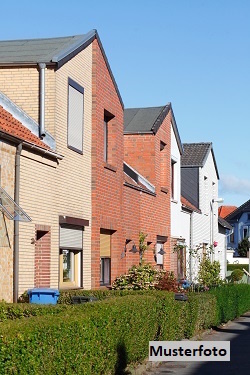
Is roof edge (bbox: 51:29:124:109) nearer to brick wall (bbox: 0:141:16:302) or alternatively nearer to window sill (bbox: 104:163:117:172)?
window sill (bbox: 104:163:117:172)

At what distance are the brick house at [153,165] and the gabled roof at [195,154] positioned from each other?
7.82 m

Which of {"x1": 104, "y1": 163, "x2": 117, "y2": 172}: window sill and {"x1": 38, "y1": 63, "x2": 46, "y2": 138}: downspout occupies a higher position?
{"x1": 38, "y1": 63, "x2": 46, "y2": 138}: downspout

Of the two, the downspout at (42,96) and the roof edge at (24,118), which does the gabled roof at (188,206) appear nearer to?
the roof edge at (24,118)

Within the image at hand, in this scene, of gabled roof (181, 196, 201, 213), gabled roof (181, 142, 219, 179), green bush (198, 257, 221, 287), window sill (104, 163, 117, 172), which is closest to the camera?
window sill (104, 163, 117, 172)

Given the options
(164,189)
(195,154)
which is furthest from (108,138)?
(195,154)

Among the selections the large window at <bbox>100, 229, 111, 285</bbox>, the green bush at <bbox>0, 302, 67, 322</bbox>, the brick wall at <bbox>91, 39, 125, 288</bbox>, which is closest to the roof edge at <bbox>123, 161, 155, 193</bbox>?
the brick wall at <bbox>91, 39, 125, 288</bbox>

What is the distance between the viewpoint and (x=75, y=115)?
1909 cm

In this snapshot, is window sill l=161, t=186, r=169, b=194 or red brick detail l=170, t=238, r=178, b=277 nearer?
window sill l=161, t=186, r=169, b=194

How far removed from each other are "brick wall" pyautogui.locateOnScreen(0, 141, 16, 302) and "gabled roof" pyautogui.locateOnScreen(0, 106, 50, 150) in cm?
29

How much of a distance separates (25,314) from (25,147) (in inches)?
174

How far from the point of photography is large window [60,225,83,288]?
721 inches

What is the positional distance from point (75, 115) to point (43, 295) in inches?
194

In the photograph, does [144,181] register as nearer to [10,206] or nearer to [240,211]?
[10,206]

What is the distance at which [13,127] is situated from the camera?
53.4ft
